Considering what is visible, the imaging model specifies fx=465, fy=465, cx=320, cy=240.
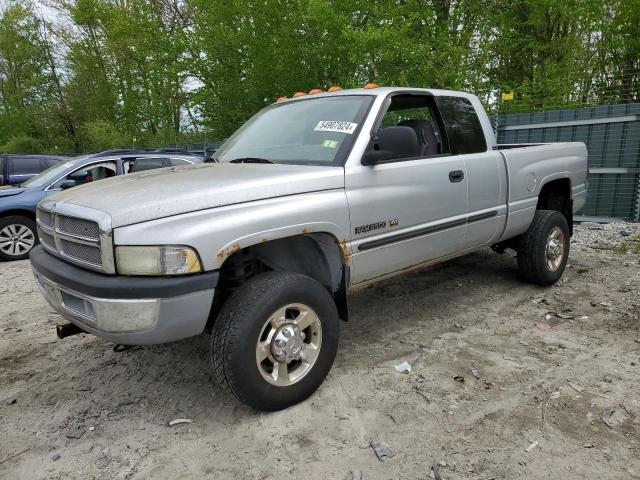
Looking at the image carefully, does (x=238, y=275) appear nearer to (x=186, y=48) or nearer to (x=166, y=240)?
(x=166, y=240)

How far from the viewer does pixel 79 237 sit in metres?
2.47

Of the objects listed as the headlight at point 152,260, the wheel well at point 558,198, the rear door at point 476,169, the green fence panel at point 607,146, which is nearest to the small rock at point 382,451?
the headlight at point 152,260

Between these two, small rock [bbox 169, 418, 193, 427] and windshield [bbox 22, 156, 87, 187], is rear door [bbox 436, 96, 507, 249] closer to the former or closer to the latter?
small rock [bbox 169, 418, 193, 427]

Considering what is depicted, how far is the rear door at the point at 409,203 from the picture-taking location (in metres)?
3.05

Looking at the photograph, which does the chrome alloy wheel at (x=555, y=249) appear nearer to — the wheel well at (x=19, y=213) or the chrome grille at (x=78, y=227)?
the chrome grille at (x=78, y=227)

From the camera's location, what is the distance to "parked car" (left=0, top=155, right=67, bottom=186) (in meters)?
9.80

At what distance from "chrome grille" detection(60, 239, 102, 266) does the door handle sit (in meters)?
2.59

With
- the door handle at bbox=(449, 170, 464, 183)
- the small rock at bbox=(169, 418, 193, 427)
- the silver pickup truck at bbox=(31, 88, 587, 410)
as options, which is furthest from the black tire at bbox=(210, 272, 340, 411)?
the door handle at bbox=(449, 170, 464, 183)

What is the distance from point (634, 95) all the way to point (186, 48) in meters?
14.0

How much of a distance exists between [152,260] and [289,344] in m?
0.92

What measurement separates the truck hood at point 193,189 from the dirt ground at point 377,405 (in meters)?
1.25

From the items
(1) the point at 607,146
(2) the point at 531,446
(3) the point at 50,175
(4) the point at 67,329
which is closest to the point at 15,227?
(3) the point at 50,175

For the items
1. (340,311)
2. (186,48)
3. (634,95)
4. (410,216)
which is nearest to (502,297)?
(410,216)

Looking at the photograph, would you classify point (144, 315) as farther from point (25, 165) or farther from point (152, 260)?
point (25, 165)
